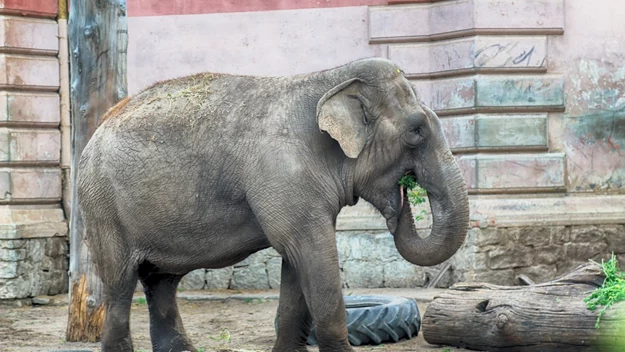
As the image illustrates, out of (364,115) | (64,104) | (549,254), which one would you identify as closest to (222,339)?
(364,115)

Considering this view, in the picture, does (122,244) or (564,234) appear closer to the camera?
(122,244)

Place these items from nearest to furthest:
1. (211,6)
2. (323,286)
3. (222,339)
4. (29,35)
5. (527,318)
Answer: (323,286), (527,318), (222,339), (29,35), (211,6)

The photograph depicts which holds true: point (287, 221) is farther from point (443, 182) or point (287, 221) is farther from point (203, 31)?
point (203, 31)

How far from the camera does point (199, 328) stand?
9969mm

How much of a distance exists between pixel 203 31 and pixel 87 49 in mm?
3484

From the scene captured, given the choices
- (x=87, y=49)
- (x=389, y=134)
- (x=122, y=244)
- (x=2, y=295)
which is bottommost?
(x=2, y=295)

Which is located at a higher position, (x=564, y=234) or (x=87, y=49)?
(x=87, y=49)

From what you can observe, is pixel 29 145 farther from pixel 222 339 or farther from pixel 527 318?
pixel 527 318

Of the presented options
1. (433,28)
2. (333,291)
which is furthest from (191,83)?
(433,28)

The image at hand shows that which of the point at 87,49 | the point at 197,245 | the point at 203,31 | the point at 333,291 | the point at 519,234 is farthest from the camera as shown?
the point at 203,31

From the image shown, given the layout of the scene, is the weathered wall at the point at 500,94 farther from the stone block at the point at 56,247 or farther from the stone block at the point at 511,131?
the stone block at the point at 56,247

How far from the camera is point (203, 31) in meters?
12.6

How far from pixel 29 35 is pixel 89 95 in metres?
3.47

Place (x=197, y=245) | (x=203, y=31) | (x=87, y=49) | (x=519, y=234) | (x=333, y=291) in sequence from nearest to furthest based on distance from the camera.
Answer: (x=333, y=291) → (x=197, y=245) → (x=87, y=49) → (x=519, y=234) → (x=203, y=31)
